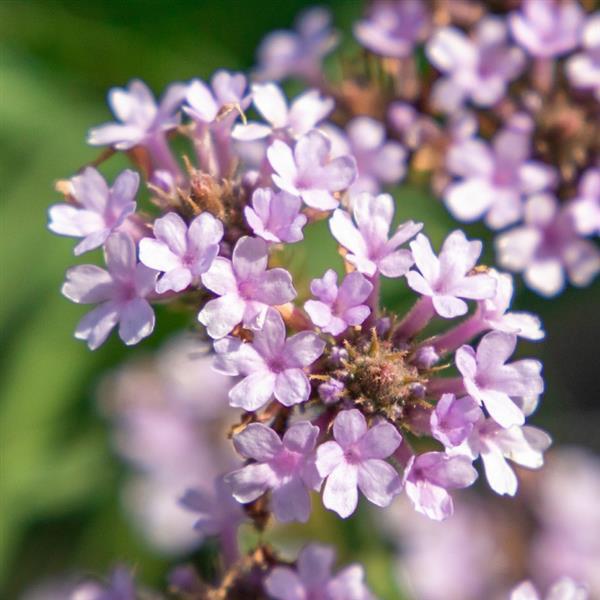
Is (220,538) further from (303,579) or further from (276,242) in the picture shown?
(276,242)

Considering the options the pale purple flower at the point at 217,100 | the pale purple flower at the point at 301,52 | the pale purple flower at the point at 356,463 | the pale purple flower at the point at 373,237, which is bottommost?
the pale purple flower at the point at 356,463

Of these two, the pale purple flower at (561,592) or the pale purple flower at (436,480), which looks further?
the pale purple flower at (561,592)

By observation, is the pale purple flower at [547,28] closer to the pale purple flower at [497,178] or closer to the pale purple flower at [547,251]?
the pale purple flower at [497,178]

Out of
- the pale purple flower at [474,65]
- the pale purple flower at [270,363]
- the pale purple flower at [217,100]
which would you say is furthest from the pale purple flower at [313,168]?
the pale purple flower at [474,65]

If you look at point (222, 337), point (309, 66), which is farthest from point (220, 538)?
point (309, 66)

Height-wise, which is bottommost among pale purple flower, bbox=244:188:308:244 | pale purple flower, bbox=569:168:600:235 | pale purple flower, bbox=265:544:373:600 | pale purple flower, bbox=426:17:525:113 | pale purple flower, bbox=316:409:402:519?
pale purple flower, bbox=265:544:373:600

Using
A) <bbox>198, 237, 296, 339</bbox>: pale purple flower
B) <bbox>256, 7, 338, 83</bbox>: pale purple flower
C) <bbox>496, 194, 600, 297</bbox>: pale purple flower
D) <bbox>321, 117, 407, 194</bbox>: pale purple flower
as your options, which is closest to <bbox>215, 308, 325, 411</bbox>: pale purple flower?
<bbox>198, 237, 296, 339</bbox>: pale purple flower

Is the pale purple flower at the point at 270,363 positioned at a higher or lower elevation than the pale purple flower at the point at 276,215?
lower

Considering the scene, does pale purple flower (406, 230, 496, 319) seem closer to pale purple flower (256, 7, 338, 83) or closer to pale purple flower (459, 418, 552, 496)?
pale purple flower (459, 418, 552, 496)
